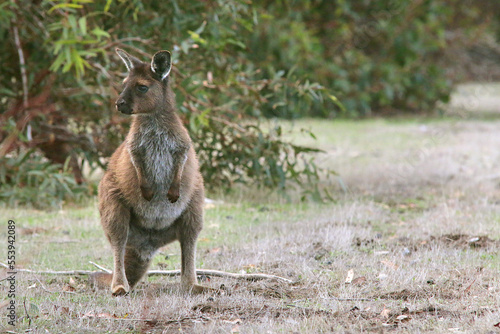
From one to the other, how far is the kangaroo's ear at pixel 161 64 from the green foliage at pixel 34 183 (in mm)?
3031

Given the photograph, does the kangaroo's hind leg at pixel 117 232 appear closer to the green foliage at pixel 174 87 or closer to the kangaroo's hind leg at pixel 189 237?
the kangaroo's hind leg at pixel 189 237

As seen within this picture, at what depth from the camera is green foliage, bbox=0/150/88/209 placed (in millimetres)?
6484

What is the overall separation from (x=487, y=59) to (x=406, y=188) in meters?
9.35

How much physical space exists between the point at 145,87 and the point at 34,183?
3.41 m

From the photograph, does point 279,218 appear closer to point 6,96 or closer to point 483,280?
point 483,280

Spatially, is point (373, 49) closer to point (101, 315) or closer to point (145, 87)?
point (145, 87)

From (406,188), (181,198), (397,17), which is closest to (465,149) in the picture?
(406,188)

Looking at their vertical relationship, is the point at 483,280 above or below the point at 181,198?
below

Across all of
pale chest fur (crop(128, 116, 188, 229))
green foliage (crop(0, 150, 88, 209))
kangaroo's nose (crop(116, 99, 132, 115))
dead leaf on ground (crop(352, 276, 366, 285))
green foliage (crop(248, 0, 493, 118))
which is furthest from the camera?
green foliage (crop(248, 0, 493, 118))

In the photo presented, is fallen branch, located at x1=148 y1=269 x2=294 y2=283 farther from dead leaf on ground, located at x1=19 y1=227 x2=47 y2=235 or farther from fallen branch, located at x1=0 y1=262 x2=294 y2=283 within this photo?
dead leaf on ground, located at x1=19 y1=227 x2=47 y2=235

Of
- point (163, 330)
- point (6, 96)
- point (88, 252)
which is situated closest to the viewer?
point (163, 330)

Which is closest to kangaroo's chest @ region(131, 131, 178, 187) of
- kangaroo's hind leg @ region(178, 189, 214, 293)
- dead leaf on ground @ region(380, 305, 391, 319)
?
kangaroo's hind leg @ region(178, 189, 214, 293)

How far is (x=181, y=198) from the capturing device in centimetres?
384

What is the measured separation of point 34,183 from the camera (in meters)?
6.75
